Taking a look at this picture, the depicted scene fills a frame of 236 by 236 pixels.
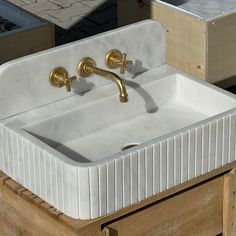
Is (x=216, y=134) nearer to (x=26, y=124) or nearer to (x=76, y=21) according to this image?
(x=26, y=124)

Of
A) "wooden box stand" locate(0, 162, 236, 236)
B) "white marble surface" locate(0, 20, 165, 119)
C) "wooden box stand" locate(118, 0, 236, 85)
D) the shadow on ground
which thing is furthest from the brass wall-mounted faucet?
the shadow on ground

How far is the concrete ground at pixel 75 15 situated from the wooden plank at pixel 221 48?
46.0 inches

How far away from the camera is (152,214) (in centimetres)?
254

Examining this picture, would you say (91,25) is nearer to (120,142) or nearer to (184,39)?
(184,39)

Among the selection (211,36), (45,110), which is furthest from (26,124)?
(211,36)

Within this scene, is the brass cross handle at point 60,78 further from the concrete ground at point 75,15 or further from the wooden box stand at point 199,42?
the concrete ground at point 75,15

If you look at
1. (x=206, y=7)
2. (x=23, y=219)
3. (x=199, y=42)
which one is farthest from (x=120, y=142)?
(x=206, y=7)

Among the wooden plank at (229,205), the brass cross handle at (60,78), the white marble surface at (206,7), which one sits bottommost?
the wooden plank at (229,205)

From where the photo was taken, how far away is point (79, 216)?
7.81ft

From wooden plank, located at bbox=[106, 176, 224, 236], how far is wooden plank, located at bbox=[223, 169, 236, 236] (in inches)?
0.5

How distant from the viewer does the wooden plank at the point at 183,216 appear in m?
2.52

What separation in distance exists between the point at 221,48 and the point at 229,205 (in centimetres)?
121

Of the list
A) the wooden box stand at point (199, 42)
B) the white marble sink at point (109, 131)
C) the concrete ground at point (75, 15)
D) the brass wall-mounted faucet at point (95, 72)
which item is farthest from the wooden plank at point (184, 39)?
the brass wall-mounted faucet at point (95, 72)

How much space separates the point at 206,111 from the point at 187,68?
112cm
